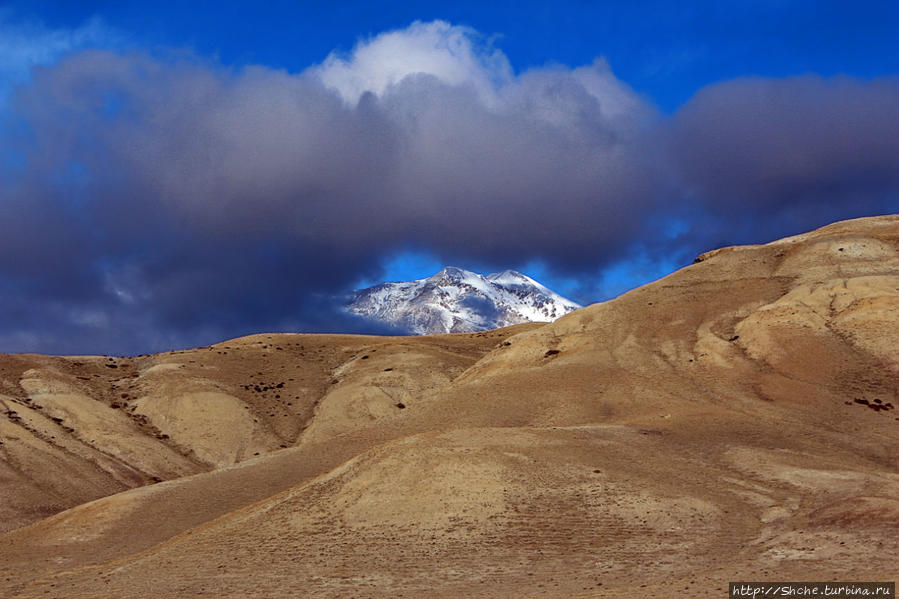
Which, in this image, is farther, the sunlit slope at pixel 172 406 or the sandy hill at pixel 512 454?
the sunlit slope at pixel 172 406

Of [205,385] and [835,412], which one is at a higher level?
[205,385]

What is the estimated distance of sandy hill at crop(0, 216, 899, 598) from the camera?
24.6 m

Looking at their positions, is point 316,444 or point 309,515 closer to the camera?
point 309,515

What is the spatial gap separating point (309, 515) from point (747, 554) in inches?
611

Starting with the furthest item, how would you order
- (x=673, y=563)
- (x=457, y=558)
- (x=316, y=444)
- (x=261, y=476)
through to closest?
(x=316, y=444) → (x=261, y=476) → (x=457, y=558) → (x=673, y=563)

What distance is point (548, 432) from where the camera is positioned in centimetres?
3769

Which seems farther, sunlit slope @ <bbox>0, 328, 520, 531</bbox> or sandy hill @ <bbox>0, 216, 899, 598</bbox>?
sunlit slope @ <bbox>0, 328, 520, 531</bbox>

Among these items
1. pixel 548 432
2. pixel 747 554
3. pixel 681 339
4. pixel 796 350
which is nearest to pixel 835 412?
pixel 796 350

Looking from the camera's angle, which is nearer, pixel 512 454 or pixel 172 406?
pixel 512 454

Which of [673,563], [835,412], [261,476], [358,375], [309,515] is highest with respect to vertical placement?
[358,375]

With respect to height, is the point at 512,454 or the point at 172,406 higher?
the point at 172,406

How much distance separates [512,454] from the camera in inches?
1300

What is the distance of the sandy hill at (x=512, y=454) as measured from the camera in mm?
24562

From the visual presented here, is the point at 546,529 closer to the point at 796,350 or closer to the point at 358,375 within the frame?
the point at 796,350
